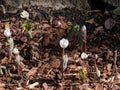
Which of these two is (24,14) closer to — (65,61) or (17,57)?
(17,57)

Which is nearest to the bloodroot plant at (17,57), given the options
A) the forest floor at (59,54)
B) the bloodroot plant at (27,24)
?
the forest floor at (59,54)

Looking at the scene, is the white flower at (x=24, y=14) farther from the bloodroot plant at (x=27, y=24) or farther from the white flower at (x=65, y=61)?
the white flower at (x=65, y=61)

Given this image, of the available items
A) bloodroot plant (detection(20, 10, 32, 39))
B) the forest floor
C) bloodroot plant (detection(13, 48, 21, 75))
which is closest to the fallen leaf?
the forest floor

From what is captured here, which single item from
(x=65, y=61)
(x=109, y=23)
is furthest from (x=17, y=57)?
(x=109, y=23)

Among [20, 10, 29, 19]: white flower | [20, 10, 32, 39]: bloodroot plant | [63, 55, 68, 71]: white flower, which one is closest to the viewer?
[63, 55, 68, 71]: white flower

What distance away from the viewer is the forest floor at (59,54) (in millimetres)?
2617

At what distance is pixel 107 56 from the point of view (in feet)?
9.25

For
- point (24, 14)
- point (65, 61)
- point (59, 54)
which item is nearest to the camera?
point (65, 61)

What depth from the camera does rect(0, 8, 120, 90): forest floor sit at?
262 cm

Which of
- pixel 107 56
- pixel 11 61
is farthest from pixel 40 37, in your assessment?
pixel 107 56

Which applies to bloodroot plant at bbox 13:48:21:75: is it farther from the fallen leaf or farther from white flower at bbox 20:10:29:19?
the fallen leaf

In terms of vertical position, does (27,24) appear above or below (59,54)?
above

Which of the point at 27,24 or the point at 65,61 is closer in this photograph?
the point at 65,61

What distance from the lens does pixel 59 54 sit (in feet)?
9.32
